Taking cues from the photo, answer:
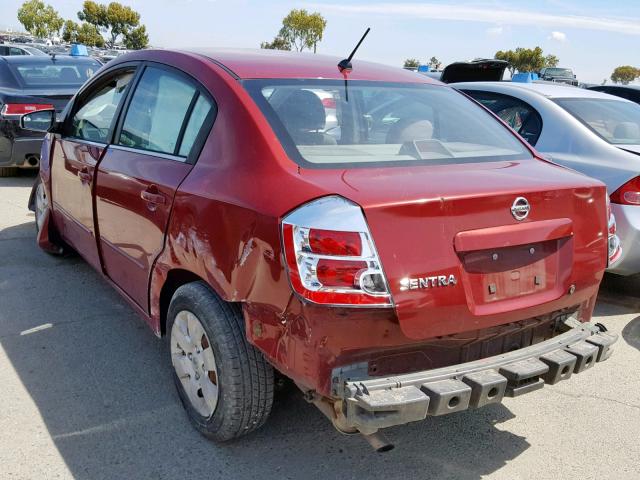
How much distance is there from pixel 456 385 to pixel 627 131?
3901 millimetres

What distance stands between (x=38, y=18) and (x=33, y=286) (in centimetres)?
9588

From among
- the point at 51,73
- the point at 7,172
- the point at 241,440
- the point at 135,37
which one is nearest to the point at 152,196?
the point at 241,440

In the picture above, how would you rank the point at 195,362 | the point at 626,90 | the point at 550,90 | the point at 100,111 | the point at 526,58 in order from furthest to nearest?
1. the point at 526,58
2. the point at 626,90
3. the point at 550,90
4. the point at 100,111
5. the point at 195,362

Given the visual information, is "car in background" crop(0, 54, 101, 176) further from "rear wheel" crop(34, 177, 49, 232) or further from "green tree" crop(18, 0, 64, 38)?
"green tree" crop(18, 0, 64, 38)

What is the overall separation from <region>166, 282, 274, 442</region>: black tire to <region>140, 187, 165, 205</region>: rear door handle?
47cm

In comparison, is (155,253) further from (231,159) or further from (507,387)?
(507,387)

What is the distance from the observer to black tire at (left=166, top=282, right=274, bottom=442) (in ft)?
8.19

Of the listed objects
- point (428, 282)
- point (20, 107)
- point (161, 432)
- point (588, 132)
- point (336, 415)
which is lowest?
point (161, 432)

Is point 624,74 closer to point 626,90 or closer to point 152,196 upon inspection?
point 626,90

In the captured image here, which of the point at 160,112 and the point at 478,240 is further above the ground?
the point at 160,112

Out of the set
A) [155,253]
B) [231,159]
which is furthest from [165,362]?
[231,159]

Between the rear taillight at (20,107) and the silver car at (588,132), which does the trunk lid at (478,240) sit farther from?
the rear taillight at (20,107)

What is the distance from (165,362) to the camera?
139 inches

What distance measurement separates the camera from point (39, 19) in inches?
3430
